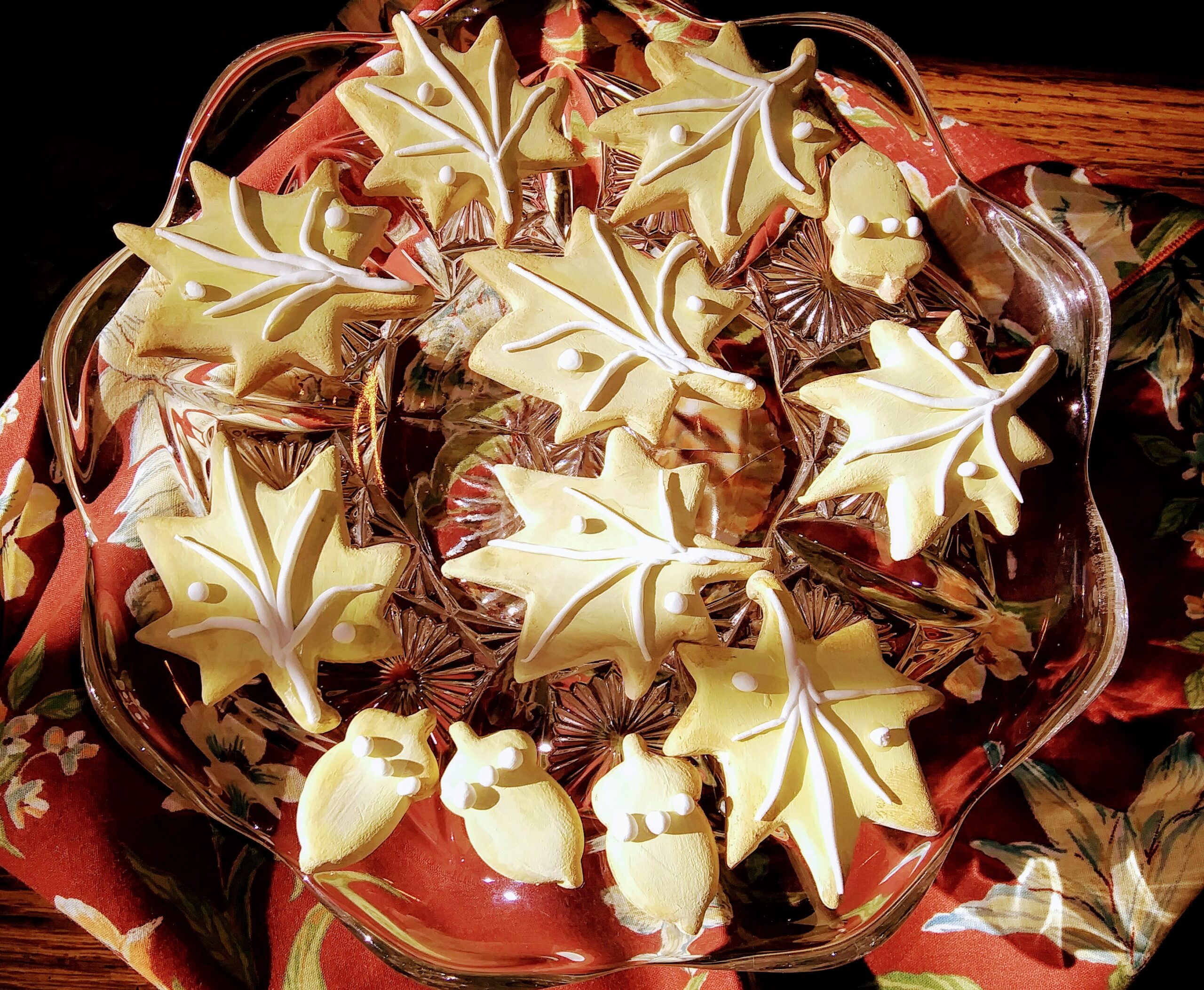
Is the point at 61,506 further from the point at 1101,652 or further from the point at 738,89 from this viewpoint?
the point at 1101,652

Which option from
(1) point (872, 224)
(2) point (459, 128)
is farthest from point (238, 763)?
(1) point (872, 224)

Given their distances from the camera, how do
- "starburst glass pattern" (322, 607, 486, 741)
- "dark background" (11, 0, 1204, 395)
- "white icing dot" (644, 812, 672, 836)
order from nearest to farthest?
"white icing dot" (644, 812, 672, 836)
"starburst glass pattern" (322, 607, 486, 741)
"dark background" (11, 0, 1204, 395)

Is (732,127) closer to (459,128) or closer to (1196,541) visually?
(459,128)

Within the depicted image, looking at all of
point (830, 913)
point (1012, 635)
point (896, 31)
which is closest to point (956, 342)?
point (1012, 635)

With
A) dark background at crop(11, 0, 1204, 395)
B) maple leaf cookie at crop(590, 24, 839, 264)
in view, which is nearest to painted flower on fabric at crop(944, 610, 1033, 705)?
maple leaf cookie at crop(590, 24, 839, 264)

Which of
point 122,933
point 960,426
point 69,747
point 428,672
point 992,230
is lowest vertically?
point 122,933

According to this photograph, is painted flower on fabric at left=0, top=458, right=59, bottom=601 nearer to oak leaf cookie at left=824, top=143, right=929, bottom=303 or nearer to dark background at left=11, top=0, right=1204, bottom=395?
dark background at left=11, top=0, right=1204, bottom=395
